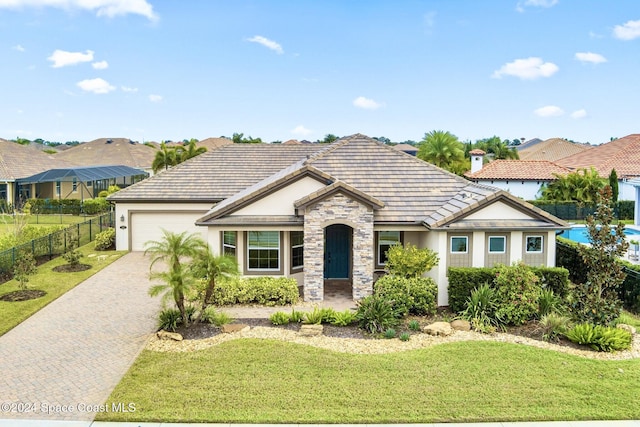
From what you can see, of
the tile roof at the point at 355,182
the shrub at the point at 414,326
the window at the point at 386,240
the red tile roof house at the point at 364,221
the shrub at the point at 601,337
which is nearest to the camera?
the shrub at the point at 601,337

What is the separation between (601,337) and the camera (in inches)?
551

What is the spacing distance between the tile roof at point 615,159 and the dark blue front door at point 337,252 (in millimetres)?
34634

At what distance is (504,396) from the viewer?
11.1 meters

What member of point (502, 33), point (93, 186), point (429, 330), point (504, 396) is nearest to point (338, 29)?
point (502, 33)

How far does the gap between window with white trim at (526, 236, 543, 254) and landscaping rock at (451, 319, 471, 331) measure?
13.3ft

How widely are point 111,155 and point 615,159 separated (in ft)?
196

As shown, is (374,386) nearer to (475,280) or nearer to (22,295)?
(475,280)

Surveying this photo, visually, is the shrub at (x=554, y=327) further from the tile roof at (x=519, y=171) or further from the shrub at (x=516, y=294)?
the tile roof at (x=519, y=171)

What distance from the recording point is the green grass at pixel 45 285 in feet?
55.6

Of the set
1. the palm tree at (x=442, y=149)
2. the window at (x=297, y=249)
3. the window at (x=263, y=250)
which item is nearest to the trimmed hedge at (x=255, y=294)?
the window at (x=263, y=250)

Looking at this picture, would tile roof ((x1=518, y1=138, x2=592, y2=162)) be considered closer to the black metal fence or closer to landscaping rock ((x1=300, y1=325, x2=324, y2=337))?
the black metal fence

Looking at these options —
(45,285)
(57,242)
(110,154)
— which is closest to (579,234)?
(45,285)

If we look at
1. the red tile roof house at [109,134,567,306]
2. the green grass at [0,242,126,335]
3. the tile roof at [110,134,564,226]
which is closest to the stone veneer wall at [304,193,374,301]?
the red tile roof house at [109,134,567,306]

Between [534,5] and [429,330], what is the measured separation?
20.8 metres
